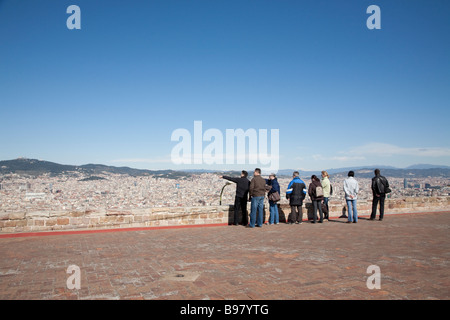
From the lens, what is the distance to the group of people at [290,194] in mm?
9484

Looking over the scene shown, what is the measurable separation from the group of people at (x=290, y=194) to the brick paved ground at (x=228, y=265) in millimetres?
1908

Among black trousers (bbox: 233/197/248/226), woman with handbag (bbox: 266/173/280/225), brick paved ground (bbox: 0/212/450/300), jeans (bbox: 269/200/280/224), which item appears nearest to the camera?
brick paved ground (bbox: 0/212/450/300)

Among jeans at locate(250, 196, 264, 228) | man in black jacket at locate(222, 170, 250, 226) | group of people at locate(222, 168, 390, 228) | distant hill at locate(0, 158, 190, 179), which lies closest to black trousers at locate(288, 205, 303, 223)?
group of people at locate(222, 168, 390, 228)

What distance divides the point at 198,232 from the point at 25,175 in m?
60.0

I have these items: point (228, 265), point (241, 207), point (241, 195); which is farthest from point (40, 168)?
point (228, 265)

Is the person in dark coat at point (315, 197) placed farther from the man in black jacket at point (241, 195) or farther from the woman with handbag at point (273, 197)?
the man in black jacket at point (241, 195)

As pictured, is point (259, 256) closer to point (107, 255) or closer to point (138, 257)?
point (138, 257)

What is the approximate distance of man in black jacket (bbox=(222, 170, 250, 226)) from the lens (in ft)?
31.7

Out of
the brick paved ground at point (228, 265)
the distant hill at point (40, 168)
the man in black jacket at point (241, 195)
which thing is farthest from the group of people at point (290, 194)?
the distant hill at point (40, 168)

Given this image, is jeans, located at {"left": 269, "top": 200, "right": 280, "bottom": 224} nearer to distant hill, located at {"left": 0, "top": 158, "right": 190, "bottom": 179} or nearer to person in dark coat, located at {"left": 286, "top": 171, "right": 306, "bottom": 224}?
person in dark coat, located at {"left": 286, "top": 171, "right": 306, "bottom": 224}

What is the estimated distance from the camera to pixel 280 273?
4.27 metres

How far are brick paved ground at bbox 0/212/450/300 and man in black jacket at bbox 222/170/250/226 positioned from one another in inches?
79.4

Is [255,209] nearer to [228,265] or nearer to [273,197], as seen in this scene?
[273,197]
